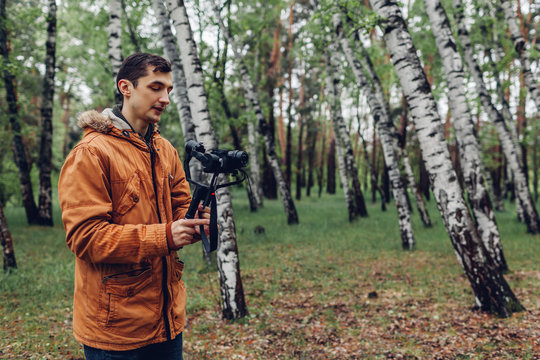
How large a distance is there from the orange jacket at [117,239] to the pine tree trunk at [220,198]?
3.42 metres

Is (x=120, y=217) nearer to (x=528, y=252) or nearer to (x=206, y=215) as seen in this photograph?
(x=206, y=215)

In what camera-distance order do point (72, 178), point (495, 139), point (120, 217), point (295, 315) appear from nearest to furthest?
point (72, 178), point (120, 217), point (295, 315), point (495, 139)

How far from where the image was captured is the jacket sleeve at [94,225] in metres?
1.83

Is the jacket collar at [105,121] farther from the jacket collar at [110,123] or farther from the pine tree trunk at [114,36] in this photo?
the pine tree trunk at [114,36]

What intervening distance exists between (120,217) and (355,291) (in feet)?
20.8

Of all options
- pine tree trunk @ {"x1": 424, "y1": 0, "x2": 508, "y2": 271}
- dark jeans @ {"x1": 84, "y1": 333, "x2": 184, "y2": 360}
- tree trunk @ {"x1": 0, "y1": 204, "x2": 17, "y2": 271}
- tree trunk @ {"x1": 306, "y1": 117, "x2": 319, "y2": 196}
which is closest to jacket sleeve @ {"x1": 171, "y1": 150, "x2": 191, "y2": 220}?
dark jeans @ {"x1": 84, "y1": 333, "x2": 184, "y2": 360}

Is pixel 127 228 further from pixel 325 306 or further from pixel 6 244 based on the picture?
pixel 6 244

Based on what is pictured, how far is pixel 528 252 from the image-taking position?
1023 cm

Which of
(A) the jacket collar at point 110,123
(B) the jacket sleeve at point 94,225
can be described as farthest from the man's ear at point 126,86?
(B) the jacket sleeve at point 94,225

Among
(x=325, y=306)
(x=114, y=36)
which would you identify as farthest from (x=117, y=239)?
(x=114, y=36)

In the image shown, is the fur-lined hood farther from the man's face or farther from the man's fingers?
the man's fingers

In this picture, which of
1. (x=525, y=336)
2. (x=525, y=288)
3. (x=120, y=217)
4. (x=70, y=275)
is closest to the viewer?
(x=120, y=217)

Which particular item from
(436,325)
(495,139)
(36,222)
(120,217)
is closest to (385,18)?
(436,325)

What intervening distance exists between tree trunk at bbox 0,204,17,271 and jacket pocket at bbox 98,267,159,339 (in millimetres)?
7150
